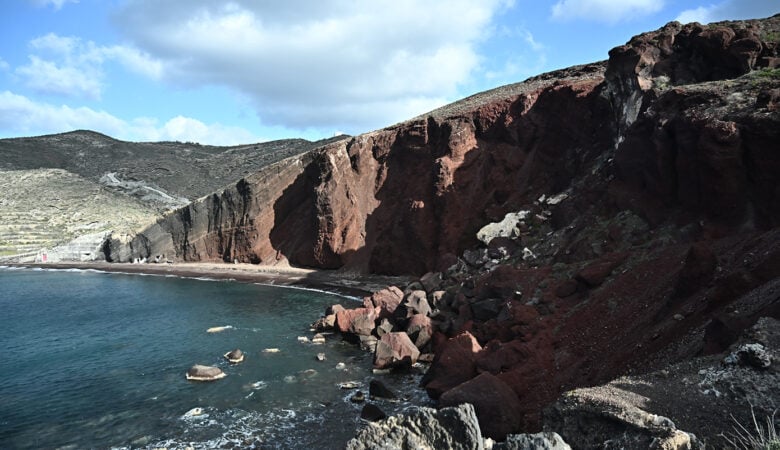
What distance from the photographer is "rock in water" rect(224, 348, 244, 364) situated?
87.0 feet

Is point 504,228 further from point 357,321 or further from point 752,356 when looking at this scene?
point 752,356

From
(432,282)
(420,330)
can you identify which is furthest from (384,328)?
(432,282)

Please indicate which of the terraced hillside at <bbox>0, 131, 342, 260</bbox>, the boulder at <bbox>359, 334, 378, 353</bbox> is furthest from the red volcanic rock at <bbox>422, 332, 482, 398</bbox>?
the terraced hillside at <bbox>0, 131, 342, 260</bbox>

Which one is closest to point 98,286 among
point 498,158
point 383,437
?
point 498,158

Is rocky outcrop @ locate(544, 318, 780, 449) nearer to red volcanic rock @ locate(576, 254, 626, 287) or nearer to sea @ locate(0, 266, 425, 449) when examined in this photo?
sea @ locate(0, 266, 425, 449)

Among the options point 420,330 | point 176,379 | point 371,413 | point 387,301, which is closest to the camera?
point 371,413

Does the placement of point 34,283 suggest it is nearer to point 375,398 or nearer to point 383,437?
point 375,398

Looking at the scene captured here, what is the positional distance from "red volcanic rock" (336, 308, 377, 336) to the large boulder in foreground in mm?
22890

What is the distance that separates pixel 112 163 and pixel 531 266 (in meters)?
143

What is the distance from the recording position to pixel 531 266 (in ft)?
94.5

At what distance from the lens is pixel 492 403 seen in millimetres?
15656

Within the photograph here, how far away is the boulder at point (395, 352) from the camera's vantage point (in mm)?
24781

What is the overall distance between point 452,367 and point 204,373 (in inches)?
479

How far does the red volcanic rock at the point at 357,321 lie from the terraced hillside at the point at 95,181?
195 ft
